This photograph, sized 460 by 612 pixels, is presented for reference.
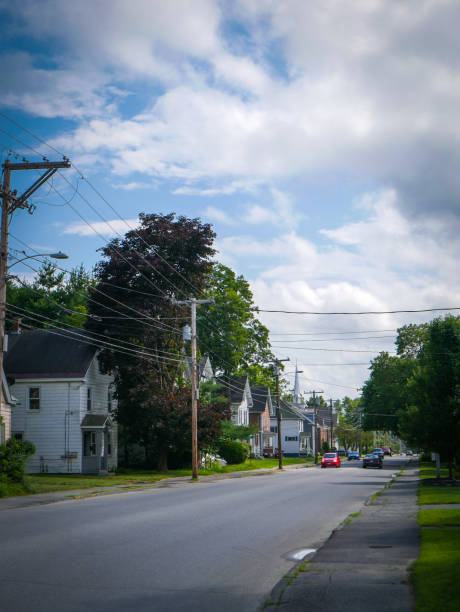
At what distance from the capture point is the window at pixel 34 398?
43.9 m

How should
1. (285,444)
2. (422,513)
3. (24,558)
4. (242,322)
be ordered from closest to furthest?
1. (24,558)
2. (422,513)
3. (242,322)
4. (285,444)

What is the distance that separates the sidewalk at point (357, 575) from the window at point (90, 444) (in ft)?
104

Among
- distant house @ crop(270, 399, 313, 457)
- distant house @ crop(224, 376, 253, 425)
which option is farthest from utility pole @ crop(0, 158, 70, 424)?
distant house @ crop(270, 399, 313, 457)

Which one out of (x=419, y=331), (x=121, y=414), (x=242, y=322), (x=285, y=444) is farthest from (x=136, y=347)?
(x=285, y=444)

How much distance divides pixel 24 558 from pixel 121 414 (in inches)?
1381

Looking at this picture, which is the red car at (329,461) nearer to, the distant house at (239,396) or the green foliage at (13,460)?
the distant house at (239,396)

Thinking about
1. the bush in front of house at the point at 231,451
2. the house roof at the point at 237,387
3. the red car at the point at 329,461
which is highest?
the house roof at the point at 237,387

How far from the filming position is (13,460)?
26.5 meters

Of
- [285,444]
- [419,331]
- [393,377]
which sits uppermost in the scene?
[419,331]

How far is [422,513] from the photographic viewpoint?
17.0 metres

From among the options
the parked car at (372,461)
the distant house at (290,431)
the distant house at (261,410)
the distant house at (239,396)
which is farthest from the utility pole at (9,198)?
the distant house at (290,431)

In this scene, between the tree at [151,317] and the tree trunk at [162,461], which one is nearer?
the tree at [151,317]

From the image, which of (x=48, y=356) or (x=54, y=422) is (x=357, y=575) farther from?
(x=48, y=356)

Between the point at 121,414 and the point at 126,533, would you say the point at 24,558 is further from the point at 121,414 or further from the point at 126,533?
the point at 121,414
